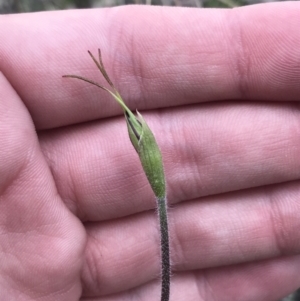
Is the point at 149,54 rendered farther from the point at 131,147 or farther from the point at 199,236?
the point at 199,236

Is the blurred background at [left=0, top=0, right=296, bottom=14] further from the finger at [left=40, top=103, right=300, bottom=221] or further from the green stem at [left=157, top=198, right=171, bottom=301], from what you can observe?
the green stem at [left=157, top=198, right=171, bottom=301]

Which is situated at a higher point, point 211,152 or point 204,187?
point 211,152

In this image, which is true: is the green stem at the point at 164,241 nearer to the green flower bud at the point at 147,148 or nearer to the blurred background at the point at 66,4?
the green flower bud at the point at 147,148

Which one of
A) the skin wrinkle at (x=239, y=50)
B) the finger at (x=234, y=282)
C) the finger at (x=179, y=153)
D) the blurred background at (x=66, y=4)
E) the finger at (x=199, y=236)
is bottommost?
the finger at (x=234, y=282)

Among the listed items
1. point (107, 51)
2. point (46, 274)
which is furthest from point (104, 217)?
point (107, 51)

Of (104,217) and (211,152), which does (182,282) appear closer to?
(104,217)

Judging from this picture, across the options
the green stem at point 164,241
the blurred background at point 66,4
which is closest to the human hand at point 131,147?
the green stem at point 164,241

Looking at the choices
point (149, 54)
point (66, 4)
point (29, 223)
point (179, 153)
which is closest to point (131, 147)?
point (179, 153)
